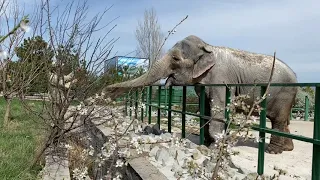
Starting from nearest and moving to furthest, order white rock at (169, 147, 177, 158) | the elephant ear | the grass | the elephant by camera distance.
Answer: the grass < white rock at (169, 147, 177, 158) < the elephant < the elephant ear

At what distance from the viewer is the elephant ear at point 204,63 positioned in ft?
23.4

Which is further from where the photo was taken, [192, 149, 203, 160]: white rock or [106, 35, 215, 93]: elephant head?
[106, 35, 215, 93]: elephant head

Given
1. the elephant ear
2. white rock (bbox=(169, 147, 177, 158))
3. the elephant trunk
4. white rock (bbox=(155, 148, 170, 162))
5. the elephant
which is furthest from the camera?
the elephant trunk

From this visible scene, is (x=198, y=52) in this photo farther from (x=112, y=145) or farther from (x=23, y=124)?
(x=23, y=124)

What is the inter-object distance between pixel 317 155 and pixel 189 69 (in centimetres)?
417

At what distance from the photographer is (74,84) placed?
5.60 m

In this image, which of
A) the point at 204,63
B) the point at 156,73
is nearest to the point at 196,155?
the point at 204,63

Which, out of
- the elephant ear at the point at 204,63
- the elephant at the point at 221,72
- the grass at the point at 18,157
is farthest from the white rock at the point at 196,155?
the elephant ear at the point at 204,63

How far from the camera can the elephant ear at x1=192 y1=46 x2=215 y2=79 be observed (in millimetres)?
7145

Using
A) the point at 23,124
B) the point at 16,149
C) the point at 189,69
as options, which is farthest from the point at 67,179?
the point at 23,124

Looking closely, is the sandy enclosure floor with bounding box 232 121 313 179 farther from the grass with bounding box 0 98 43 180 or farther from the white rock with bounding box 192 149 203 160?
the grass with bounding box 0 98 43 180

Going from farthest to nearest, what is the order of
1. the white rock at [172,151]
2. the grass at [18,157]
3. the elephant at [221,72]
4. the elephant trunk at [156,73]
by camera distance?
the elephant trunk at [156,73] < the elephant at [221,72] < the white rock at [172,151] < the grass at [18,157]

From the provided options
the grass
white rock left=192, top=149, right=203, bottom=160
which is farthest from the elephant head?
white rock left=192, top=149, right=203, bottom=160

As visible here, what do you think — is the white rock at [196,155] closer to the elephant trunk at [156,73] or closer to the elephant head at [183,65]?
the elephant head at [183,65]
